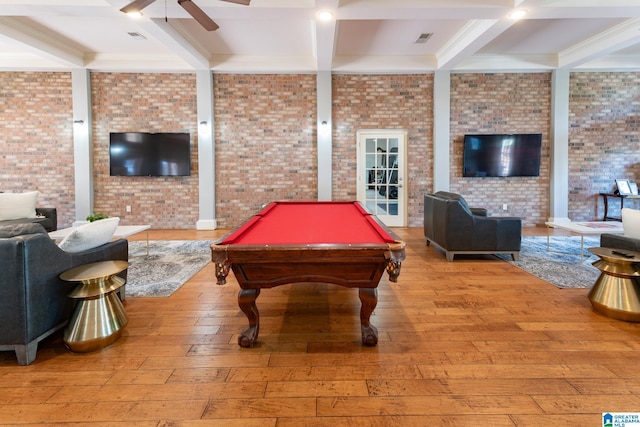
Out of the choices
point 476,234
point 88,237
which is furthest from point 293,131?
point 88,237

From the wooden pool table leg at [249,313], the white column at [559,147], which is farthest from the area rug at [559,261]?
the wooden pool table leg at [249,313]

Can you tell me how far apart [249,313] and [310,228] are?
769 mm

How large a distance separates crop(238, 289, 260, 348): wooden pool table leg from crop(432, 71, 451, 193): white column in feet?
18.9

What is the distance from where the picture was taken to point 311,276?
2.11m

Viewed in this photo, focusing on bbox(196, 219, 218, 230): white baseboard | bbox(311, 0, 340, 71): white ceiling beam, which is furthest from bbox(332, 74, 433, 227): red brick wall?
bbox(196, 219, 218, 230): white baseboard

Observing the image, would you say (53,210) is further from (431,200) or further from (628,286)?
(628,286)

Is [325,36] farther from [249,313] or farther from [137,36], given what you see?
[249,313]

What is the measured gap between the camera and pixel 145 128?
7.00 m

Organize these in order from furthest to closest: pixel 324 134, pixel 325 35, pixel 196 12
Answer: pixel 324 134 < pixel 325 35 < pixel 196 12

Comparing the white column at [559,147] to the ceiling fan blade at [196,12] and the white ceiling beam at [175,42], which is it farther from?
the white ceiling beam at [175,42]

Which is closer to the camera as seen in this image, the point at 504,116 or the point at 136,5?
the point at 136,5

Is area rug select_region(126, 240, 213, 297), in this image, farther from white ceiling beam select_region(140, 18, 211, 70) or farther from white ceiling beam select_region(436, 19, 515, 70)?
white ceiling beam select_region(436, 19, 515, 70)

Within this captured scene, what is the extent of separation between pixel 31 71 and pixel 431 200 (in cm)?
824

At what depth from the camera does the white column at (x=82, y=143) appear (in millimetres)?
6770
